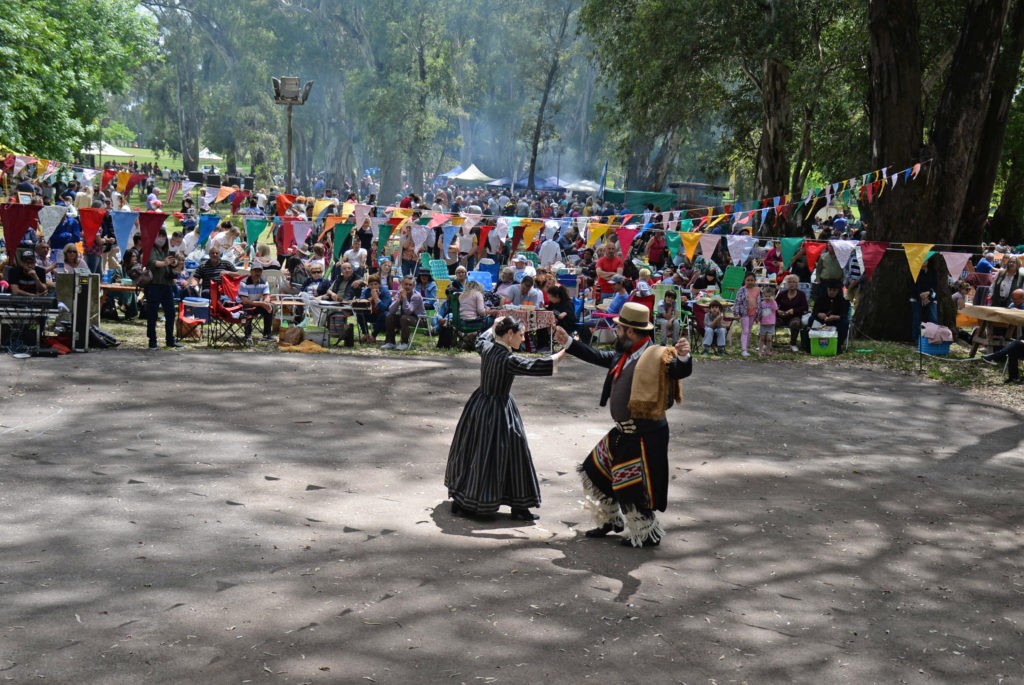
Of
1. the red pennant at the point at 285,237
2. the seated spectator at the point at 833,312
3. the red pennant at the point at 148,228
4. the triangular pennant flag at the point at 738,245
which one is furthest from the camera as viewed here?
the red pennant at the point at 285,237

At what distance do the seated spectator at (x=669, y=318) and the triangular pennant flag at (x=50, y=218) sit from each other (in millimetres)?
8963

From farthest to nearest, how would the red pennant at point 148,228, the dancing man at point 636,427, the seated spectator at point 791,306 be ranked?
1. the seated spectator at point 791,306
2. the red pennant at point 148,228
3. the dancing man at point 636,427

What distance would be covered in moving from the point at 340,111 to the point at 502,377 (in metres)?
57.9

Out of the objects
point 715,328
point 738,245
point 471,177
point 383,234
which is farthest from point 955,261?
point 471,177

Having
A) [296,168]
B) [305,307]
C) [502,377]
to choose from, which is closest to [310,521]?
[502,377]

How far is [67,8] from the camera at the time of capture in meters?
39.3

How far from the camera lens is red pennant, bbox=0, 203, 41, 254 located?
16.1m

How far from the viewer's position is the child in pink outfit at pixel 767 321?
695 inches

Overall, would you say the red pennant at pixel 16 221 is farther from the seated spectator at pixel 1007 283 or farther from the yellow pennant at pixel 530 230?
the seated spectator at pixel 1007 283

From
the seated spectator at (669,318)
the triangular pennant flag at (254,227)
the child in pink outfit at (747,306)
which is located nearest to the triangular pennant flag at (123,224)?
the triangular pennant flag at (254,227)

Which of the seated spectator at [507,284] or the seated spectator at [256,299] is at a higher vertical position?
the seated spectator at [507,284]

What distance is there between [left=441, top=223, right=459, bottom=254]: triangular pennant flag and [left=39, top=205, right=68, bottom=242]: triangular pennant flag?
666 cm

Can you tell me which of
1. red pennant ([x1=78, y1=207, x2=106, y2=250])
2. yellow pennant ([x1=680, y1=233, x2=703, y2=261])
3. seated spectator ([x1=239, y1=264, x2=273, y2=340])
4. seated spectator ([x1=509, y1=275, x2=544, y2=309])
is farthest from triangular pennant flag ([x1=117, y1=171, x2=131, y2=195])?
yellow pennant ([x1=680, y1=233, x2=703, y2=261])

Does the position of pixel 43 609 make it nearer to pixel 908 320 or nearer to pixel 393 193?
pixel 908 320
